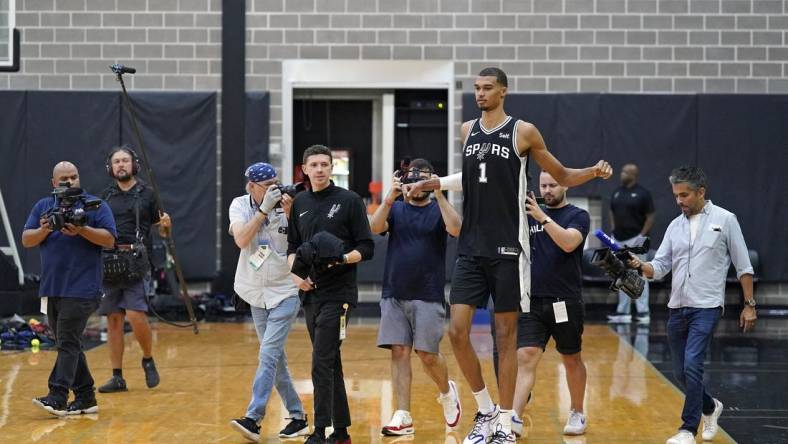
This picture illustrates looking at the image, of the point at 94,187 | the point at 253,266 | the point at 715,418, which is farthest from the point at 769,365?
the point at 94,187

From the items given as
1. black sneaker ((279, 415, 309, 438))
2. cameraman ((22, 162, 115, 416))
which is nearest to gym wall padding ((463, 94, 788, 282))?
cameraman ((22, 162, 115, 416))

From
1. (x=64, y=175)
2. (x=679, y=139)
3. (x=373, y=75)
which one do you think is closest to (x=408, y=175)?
(x=64, y=175)

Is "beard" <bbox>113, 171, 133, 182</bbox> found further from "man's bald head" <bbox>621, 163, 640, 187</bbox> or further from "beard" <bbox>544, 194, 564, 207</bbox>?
"man's bald head" <bbox>621, 163, 640, 187</bbox>

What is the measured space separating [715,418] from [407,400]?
2074 mm

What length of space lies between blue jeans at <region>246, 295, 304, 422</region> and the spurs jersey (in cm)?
150

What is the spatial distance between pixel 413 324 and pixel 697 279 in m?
1.92

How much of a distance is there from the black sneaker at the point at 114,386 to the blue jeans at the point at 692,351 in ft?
15.0

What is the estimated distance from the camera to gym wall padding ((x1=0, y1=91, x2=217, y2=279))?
1750cm

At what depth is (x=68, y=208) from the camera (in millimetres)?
8672

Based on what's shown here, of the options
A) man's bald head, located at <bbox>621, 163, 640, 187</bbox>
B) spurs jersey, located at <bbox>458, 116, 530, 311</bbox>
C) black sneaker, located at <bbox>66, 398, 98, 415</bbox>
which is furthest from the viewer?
man's bald head, located at <bbox>621, 163, 640, 187</bbox>

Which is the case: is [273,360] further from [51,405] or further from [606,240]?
[606,240]

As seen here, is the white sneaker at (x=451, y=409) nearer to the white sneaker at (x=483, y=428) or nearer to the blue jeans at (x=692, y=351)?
the white sneaker at (x=483, y=428)

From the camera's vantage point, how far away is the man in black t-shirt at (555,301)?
26.6 feet

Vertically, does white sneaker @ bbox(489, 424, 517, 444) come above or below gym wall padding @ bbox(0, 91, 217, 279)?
below
